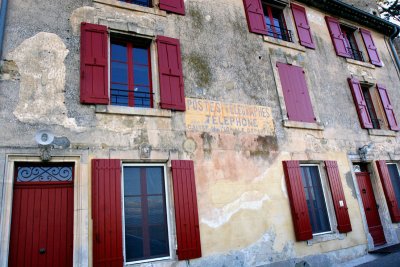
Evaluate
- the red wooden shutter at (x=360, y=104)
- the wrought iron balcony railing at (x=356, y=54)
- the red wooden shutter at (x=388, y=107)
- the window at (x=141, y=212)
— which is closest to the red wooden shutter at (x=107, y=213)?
the window at (x=141, y=212)

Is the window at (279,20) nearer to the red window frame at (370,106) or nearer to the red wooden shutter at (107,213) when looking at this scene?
the red window frame at (370,106)

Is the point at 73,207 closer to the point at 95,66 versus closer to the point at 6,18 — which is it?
the point at 95,66

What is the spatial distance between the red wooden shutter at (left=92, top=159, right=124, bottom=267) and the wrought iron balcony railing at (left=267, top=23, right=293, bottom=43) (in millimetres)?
5887

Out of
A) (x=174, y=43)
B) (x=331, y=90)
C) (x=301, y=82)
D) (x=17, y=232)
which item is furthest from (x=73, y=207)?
(x=331, y=90)

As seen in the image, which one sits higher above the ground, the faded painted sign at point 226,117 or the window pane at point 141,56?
the window pane at point 141,56

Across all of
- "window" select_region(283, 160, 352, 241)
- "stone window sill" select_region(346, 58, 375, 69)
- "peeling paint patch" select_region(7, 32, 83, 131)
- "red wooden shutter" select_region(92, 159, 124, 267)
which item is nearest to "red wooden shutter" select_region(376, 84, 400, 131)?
"stone window sill" select_region(346, 58, 375, 69)

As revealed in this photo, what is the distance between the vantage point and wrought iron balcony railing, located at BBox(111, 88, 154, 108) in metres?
5.66

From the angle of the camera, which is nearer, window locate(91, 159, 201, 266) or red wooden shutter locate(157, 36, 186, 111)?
window locate(91, 159, 201, 266)

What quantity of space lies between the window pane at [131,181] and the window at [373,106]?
675 centimetres

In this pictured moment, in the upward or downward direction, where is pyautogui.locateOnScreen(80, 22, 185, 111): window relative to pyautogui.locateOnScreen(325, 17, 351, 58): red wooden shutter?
downward

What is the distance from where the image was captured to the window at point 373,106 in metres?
8.94

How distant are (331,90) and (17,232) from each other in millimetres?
8065

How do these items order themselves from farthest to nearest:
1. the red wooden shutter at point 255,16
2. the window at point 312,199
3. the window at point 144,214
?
the red wooden shutter at point 255,16 < the window at point 312,199 < the window at point 144,214

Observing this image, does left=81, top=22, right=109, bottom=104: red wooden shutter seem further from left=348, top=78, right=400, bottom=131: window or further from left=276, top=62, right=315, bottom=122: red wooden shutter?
left=348, top=78, right=400, bottom=131: window
